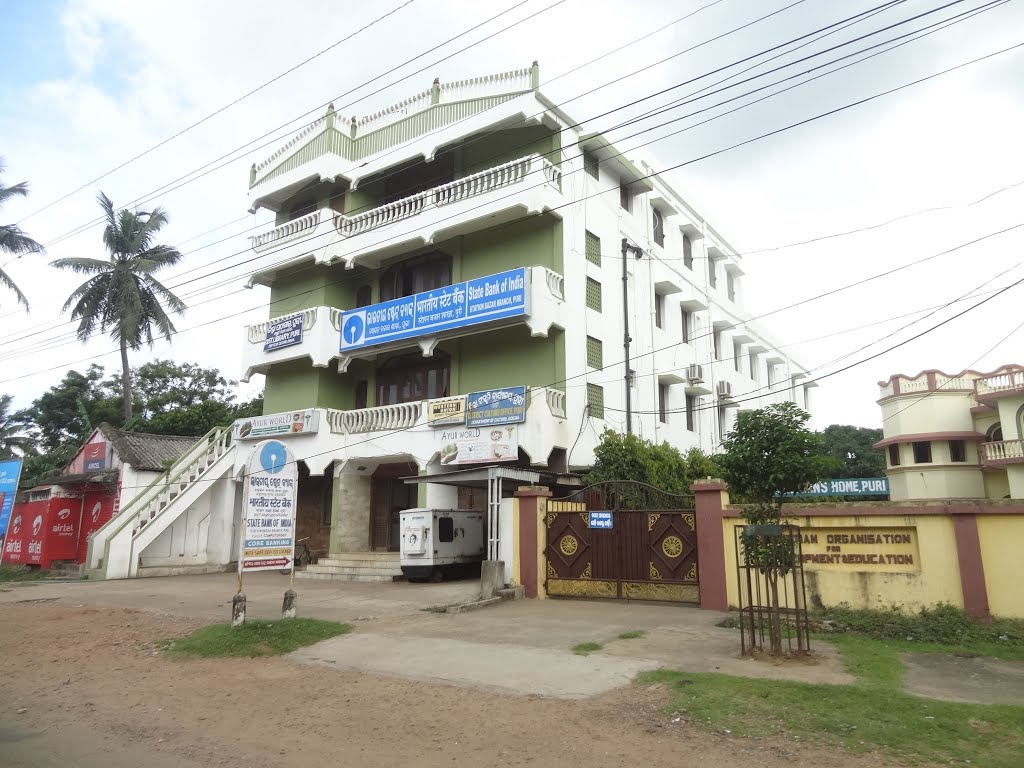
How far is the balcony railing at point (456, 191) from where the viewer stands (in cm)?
1930

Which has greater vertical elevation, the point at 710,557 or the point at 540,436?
the point at 540,436

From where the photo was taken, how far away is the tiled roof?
2372cm

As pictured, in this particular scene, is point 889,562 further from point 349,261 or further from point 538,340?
point 349,261

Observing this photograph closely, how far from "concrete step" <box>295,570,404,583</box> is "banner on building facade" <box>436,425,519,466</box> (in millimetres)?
3372

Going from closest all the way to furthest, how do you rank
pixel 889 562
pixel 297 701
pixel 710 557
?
pixel 297 701 → pixel 889 562 → pixel 710 557

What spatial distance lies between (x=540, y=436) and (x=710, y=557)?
662 cm

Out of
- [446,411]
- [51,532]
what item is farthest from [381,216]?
[51,532]

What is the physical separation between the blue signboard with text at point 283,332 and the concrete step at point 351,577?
7.48 meters

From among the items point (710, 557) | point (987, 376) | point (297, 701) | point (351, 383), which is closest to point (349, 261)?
point (351, 383)

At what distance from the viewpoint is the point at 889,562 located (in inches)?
408

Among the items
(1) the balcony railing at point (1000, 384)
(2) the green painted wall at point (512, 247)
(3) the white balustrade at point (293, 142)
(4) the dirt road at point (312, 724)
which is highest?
(3) the white balustrade at point (293, 142)

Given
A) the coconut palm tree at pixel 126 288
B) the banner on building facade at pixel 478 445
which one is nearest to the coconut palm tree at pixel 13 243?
the coconut palm tree at pixel 126 288

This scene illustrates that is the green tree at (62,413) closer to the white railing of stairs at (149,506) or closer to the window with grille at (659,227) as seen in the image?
the white railing of stairs at (149,506)

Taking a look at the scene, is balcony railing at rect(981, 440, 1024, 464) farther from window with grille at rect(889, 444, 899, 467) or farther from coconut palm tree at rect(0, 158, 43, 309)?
coconut palm tree at rect(0, 158, 43, 309)
